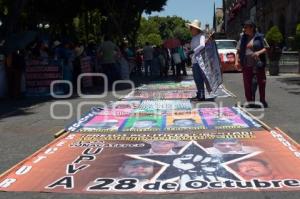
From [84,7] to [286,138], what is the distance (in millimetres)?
26449

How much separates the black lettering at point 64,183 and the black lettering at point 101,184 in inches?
9.2

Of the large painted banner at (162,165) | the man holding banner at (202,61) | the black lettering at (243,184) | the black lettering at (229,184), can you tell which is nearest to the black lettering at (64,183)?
the large painted banner at (162,165)

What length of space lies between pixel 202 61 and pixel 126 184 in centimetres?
873

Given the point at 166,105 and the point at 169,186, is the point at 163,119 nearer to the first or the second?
the point at 166,105

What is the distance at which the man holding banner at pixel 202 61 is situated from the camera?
1488 centimetres

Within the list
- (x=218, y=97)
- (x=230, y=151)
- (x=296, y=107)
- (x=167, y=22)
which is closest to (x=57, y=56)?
(x=218, y=97)

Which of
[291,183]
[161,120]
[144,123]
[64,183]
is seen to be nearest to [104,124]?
[144,123]

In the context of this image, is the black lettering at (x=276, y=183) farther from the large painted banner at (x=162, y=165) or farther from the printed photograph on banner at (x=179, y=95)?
the printed photograph on banner at (x=179, y=95)

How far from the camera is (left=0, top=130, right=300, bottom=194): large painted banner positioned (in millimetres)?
6395

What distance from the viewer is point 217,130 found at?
9.84 meters

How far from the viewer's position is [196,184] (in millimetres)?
6418

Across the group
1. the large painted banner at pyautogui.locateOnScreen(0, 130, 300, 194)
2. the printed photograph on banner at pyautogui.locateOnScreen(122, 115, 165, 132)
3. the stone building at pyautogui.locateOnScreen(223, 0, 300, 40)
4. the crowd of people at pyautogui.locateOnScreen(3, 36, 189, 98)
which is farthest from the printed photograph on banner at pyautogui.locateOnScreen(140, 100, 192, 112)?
the stone building at pyautogui.locateOnScreen(223, 0, 300, 40)

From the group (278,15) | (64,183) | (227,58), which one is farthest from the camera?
(278,15)

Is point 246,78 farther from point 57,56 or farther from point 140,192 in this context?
point 57,56
